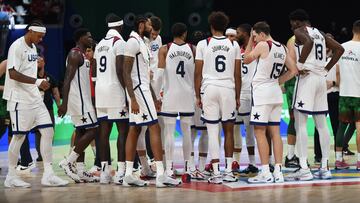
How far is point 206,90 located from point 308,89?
4.47 ft

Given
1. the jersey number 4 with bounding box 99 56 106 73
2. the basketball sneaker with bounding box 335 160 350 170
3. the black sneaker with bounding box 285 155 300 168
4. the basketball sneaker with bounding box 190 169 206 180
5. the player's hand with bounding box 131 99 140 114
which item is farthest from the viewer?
the black sneaker with bounding box 285 155 300 168

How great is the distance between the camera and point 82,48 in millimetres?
10977

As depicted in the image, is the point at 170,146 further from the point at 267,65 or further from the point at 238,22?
the point at 238,22

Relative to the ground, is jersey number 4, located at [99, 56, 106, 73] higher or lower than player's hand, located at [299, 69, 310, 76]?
higher

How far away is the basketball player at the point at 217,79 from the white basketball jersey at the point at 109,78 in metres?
1.02

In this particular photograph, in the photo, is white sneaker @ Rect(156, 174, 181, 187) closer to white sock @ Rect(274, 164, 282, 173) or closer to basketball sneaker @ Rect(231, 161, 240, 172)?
white sock @ Rect(274, 164, 282, 173)

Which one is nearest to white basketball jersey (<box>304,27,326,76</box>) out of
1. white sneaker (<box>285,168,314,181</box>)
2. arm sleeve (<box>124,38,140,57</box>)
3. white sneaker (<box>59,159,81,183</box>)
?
white sneaker (<box>285,168,314,181</box>)

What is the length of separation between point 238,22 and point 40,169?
402 inches

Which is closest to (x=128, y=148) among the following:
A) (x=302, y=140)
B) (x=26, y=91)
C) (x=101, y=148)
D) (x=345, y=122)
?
(x=101, y=148)

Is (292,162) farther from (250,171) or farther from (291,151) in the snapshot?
(250,171)

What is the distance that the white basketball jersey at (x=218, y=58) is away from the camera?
1038 centimetres

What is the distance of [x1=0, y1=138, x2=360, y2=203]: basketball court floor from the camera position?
9.15 m

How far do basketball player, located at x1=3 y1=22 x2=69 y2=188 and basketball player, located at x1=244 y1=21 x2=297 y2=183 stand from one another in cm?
259

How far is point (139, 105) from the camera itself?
33.1 ft
